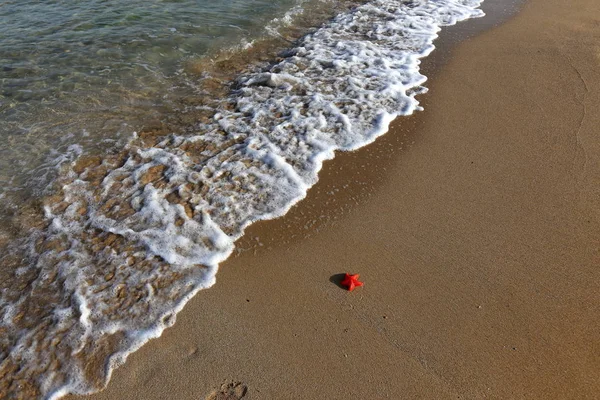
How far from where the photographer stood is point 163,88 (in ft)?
23.1

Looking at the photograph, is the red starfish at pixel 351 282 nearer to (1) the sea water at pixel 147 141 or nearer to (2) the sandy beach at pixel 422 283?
(2) the sandy beach at pixel 422 283

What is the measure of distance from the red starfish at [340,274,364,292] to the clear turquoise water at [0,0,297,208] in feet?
12.2

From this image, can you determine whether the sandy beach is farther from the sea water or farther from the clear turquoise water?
the clear turquoise water

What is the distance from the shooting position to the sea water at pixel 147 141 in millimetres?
3725

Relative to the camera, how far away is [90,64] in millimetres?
7531

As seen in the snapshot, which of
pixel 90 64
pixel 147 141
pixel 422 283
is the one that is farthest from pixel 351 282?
pixel 90 64

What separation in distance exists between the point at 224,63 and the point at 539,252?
6137mm

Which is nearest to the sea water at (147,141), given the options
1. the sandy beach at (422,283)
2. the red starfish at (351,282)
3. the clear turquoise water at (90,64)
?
the clear turquoise water at (90,64)

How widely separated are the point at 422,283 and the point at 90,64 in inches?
268

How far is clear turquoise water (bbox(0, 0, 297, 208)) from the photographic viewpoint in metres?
5.75

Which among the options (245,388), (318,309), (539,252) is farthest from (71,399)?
(539,252)

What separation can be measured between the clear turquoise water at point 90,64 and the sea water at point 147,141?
0.03 metres

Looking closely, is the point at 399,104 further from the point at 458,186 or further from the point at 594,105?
the point at 594,105

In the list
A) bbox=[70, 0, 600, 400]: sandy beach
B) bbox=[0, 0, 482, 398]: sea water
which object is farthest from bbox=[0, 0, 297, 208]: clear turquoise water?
bbox=[70, 0, 600, 400]: sandy beach
